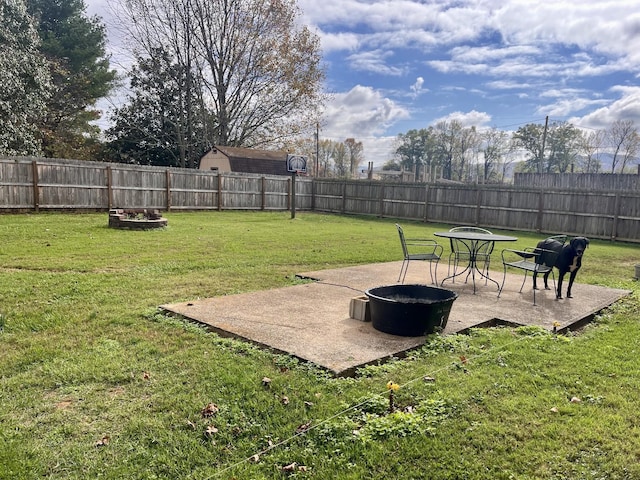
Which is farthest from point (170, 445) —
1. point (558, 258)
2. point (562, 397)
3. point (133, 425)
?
point (558, 258)

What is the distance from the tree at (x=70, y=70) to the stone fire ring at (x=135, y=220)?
14.0 metres

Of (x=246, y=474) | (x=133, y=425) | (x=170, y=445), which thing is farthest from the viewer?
(x=133, y=425)

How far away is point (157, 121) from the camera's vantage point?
2838cm

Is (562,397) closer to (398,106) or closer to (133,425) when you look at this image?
(133,425)

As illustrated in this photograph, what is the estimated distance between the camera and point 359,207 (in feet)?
66.0

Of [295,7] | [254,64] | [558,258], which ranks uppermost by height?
[295,7]

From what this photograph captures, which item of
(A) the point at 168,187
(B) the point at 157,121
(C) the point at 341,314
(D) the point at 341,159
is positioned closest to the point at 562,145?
(D) the point at 341,159

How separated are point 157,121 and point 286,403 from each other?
2867 cm

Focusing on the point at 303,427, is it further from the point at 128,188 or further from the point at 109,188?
the point at 128,188

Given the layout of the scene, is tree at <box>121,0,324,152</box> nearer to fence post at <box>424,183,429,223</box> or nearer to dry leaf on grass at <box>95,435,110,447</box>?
fence post at <box>424,183,429,223</box>

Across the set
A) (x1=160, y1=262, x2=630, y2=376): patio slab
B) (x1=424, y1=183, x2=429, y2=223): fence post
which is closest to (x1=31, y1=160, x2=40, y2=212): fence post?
(x1=160, y1=262, x2=630, y2=376): patio slab

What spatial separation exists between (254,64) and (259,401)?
84.0ft

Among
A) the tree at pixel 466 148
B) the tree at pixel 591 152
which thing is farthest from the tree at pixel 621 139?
the tree at pixel 466 148

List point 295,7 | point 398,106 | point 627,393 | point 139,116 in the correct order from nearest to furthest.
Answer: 1. point 627,393
2. point 295,7
3. point 139,116
4. point 398,106
